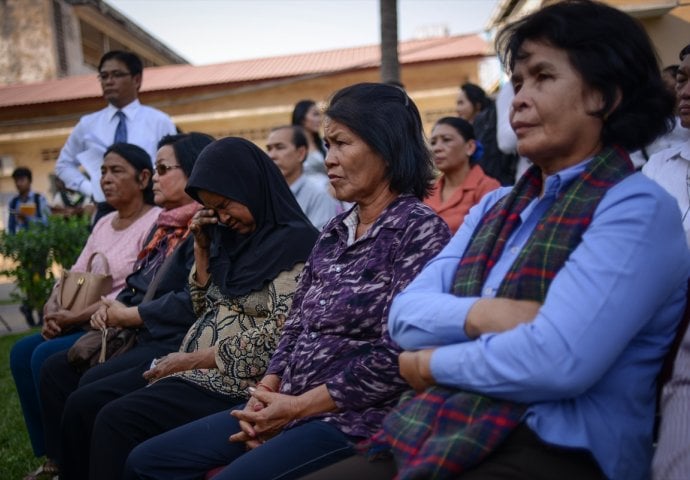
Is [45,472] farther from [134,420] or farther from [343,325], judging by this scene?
[343,325]

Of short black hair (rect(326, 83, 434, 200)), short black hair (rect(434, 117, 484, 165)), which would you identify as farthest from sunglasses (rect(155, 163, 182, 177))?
short black hair (rect(434, 117, 484, 165))

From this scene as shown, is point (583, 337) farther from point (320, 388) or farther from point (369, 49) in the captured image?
point (369, 49)

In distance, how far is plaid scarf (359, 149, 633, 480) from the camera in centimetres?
158

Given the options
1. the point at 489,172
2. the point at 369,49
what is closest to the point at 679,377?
the point at 489,172

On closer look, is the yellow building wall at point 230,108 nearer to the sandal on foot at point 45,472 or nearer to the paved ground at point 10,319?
the paved ground at point 10,319

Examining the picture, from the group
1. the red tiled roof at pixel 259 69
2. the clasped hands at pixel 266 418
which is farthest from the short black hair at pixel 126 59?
the red tiled roof at pixel 259 69

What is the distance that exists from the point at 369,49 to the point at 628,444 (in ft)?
62.6

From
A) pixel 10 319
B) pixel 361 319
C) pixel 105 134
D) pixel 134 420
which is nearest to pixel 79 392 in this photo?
pixel 134 420

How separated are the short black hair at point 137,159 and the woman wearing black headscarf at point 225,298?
1370 mm

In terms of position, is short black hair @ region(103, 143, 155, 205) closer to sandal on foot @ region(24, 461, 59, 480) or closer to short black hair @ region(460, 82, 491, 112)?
sandal on foot @ region(24, 461, 59, 480)

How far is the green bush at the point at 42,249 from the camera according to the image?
823 cm

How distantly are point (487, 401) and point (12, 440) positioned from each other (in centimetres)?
415

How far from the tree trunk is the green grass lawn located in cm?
587

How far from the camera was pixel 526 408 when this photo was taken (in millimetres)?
1599
